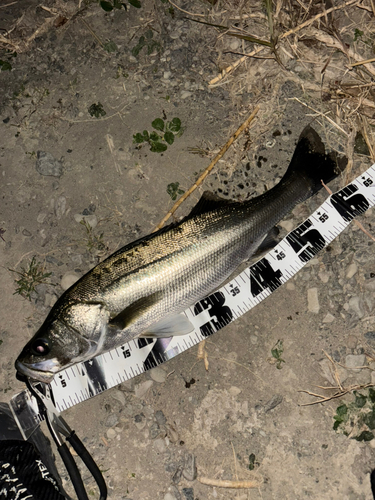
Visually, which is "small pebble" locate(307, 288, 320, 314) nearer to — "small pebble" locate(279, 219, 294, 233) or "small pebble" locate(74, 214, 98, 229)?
"small pebble" locate(279, 219, 294, 233)

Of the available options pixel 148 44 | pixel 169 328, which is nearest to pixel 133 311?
pixel 169 328

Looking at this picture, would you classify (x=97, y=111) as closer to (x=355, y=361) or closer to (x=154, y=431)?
(x=154, y=431)

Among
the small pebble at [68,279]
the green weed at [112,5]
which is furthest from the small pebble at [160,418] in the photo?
the green weed at [112,5]

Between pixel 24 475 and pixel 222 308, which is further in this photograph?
pixel 222 308

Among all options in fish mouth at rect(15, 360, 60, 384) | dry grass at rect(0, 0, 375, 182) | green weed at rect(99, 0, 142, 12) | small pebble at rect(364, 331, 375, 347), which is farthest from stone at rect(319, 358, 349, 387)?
green weed at rect(99, 0, 142, 12)

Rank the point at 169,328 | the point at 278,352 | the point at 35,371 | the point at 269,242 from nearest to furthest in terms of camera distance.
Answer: the point at 35,371 → the point at 169,328 → the point at 269,242 → the point at 278,352

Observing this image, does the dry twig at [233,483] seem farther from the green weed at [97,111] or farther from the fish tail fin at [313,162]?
the green weed at [97,111]
